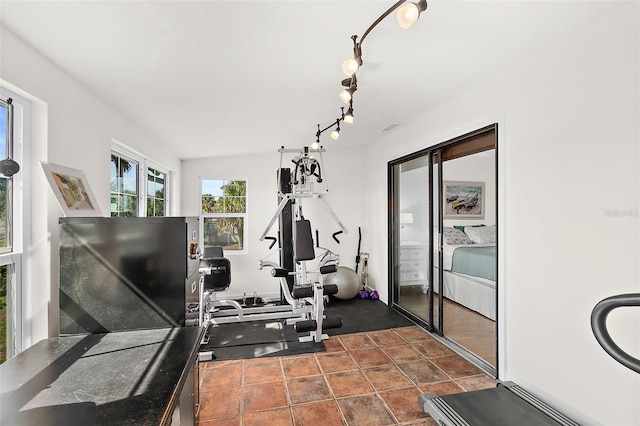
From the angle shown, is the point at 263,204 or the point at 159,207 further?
the point at 263,204

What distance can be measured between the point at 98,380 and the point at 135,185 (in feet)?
9.30

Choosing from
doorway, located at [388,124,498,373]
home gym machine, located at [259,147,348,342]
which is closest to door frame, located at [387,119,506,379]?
doorway, located at [388,124,498,373]

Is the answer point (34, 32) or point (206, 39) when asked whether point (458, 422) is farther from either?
point (34, 32)

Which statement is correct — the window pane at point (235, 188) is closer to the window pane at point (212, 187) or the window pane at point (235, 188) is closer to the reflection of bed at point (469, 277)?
the window pane at point (212, 187)

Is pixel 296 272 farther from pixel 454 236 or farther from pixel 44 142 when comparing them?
pixel 44 142

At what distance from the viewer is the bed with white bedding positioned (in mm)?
3186

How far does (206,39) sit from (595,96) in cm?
227

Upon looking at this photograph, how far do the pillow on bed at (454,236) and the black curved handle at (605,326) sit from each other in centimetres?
270

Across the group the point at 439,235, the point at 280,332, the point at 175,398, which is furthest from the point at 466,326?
the point at 175,398

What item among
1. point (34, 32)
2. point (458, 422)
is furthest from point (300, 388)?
point (34, 32)

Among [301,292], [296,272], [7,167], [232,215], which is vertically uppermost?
[7,167]

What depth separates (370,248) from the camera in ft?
17.5

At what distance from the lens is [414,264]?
164 inches

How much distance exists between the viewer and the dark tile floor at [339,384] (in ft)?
7.08
